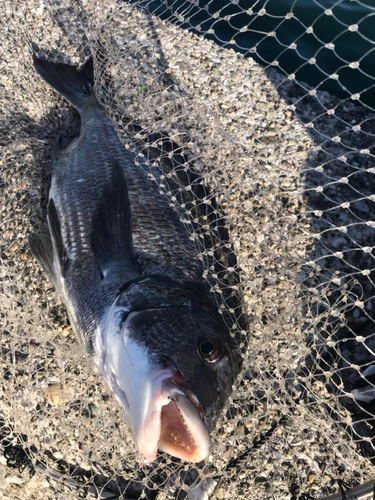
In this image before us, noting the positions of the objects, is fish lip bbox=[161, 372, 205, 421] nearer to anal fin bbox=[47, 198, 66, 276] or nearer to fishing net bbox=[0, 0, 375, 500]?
fishing net bbox=[0, 0, 375, 500]

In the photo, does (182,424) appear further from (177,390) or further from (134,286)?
(134,286)

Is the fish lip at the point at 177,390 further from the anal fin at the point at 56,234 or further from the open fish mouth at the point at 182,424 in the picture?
the anal fin at the point at 56,234

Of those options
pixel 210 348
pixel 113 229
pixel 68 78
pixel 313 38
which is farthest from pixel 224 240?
pixel 313 38

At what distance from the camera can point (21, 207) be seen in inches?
141

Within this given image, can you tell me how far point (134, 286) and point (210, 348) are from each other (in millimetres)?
690

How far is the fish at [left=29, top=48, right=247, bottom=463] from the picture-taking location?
192 centimetres

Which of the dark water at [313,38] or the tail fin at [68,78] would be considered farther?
the dark water at [313,38]

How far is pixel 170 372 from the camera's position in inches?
76.0

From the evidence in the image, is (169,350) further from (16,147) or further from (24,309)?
(16,147)

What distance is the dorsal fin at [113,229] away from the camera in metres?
2.74

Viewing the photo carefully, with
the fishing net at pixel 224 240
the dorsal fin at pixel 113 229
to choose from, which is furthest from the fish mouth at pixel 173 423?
the dorsal fin at pixel 113 229

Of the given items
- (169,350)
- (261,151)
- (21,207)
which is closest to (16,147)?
(21,207)

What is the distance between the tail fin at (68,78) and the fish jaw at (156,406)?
2.98 meters

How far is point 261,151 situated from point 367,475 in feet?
10.3
